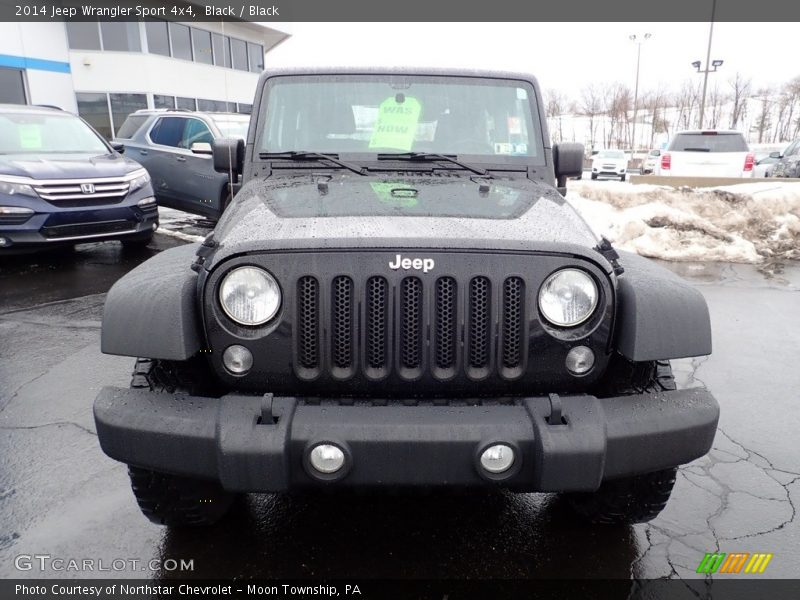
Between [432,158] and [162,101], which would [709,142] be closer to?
[432,158]

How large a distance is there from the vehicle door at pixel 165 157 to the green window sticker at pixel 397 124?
21.4 feet

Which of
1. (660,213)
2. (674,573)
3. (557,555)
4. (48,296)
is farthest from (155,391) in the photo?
(660,213)

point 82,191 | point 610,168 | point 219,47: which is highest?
point 219,47

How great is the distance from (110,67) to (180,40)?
3083 millimetres

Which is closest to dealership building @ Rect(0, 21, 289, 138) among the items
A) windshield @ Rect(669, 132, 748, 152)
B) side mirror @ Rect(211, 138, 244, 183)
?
windshield @ Rect(669, 132, 748, 152)

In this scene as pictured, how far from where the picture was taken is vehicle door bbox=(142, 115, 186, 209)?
29.7 ft

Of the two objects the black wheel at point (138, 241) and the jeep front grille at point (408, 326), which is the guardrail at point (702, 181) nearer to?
the black wheel at point (138, 241)

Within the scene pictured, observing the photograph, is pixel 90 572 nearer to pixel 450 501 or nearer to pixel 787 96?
pixel 450 501

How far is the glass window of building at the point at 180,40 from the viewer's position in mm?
23750

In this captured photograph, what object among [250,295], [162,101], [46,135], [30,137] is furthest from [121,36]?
[250,295]

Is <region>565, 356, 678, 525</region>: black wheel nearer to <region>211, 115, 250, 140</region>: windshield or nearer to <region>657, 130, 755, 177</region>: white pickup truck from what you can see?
<region>211, 115, 250, 140</region>: windshield

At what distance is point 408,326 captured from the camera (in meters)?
2.04

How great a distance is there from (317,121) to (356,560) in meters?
2.18

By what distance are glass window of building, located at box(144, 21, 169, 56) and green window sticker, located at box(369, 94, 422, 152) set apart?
23240mm
